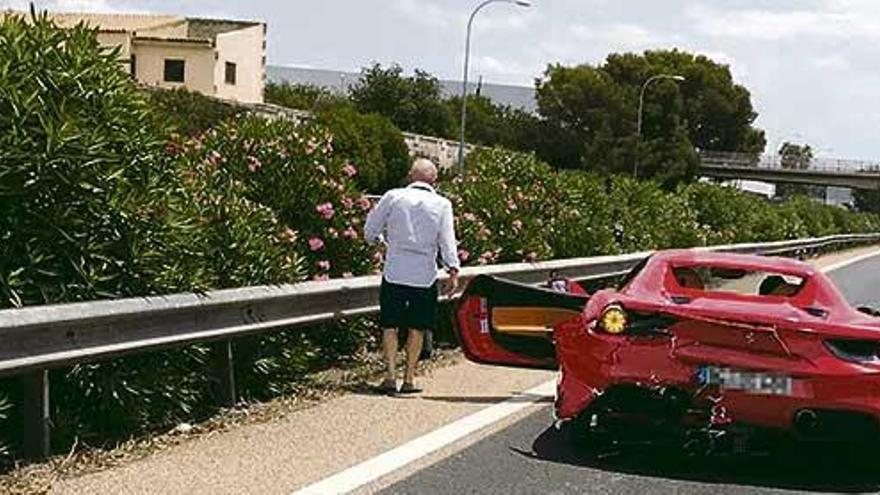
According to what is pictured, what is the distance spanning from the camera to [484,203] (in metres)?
16.5

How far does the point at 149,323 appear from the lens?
8.09 meters

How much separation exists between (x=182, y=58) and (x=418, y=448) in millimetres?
71356

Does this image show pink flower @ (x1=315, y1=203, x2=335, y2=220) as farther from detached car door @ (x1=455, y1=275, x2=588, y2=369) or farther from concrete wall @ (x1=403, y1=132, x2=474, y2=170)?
concrete wall @ (x1=403, y1=132, x2=474, y2=170)

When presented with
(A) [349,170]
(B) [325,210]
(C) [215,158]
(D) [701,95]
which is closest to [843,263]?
(A) [349,170]

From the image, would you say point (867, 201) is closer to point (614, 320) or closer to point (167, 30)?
point (167, 30)

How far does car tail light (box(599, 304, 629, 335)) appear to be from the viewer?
8117 mm

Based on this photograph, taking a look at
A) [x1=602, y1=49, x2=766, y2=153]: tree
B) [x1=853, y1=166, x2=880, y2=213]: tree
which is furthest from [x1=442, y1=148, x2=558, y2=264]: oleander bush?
[x1=853, y1=166, x2=880, y2=213]: tree

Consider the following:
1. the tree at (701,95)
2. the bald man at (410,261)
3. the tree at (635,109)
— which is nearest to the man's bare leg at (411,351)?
the bald man at (410,261)

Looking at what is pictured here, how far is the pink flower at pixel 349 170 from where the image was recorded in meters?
12.5

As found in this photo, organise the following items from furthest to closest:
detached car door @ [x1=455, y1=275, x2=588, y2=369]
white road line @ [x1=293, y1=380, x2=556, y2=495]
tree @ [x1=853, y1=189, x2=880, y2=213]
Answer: tree @ [x1=853, y1=189, x2=880, y2=213] < detached car door @ [x1=455, y1=275, x2=588, y2=369] < white road line @ [x1=293, y1=380, x2=556, y2=495]

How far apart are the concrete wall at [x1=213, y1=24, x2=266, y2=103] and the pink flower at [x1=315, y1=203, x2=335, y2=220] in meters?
66.7

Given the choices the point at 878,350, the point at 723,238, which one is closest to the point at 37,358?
the point at 878,350

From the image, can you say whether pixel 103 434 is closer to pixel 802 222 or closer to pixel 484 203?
pixel 484 203

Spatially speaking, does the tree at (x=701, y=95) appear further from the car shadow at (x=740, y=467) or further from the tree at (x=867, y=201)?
the car shadow at (x=740, y=467)
